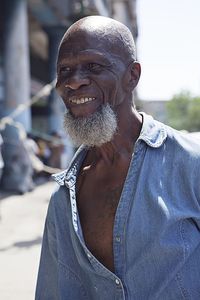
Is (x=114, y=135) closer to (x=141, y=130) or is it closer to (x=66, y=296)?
(x=141, y=130)

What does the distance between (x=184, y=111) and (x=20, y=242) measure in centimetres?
7333

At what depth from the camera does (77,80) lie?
1680mm

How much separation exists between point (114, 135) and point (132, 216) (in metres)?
0.34

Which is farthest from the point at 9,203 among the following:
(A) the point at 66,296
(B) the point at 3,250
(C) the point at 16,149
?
(A) the point at 66,296

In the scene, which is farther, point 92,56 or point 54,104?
point 54,104

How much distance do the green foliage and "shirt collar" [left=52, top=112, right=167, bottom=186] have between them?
65.7 metres

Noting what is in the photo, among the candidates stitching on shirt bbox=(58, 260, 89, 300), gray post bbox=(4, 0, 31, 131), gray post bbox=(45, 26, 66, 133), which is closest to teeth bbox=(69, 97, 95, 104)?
stitching on shirt bbox=(58, 260, 89, 300)

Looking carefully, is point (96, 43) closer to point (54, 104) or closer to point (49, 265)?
point (49, 265)

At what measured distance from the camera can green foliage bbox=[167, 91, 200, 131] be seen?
6800cm

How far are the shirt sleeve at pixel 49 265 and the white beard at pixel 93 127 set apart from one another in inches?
10.9

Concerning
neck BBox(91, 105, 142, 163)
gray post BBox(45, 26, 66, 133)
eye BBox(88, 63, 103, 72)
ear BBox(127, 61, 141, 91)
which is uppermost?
eye BBox(88, 63, 103, 72)

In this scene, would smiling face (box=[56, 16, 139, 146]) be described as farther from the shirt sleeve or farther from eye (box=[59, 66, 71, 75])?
the shirt sleeve

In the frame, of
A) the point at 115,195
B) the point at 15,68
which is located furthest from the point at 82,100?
the point at 15,68

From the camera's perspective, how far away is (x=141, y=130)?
1737 mm
